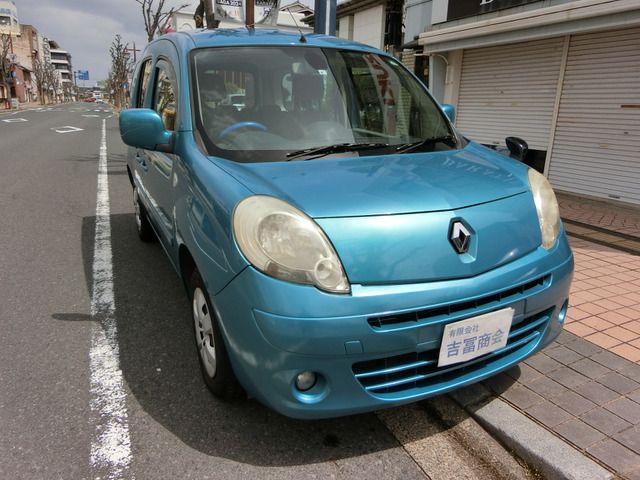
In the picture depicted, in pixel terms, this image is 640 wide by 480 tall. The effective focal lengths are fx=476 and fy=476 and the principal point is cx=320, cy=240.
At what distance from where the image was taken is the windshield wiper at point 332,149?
2.37 meters

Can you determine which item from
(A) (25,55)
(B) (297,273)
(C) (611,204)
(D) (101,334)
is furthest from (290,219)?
(A) (25,55)

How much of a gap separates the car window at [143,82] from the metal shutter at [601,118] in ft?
19.6

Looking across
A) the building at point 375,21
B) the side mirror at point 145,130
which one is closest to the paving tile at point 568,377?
the side mirror at point 145,130

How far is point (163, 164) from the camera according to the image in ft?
9.88

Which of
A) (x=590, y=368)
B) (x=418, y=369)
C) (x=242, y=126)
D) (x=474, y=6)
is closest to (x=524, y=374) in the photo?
(x=590, y=368)

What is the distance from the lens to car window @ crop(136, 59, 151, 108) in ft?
12.4

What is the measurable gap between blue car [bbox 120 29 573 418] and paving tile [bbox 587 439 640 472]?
1.52 ft

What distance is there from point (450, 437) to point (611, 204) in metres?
5.81

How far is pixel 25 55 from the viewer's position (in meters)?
76.8

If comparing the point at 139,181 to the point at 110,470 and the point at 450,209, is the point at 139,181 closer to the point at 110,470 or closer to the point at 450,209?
the point at 110,470

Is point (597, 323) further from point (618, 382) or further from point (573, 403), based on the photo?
point (573, 403)

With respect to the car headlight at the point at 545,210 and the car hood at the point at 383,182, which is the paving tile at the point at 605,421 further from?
the car hood at the point at 383,182

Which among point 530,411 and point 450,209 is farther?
point 530,411

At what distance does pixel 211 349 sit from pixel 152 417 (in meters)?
0.42
